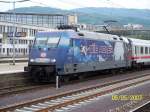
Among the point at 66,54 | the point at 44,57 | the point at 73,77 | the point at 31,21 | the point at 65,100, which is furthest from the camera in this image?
the point at 31,21

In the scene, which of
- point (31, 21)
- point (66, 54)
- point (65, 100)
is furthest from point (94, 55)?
point (31, 21)

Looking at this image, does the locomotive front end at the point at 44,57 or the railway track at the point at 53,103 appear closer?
the railway track at the point at 53,103

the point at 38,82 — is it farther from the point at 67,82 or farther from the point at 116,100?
the point at 116,100

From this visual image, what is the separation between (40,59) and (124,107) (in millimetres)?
10345

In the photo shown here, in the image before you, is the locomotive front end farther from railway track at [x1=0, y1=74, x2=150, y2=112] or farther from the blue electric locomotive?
railway track at [x1=0, y1=74, x2=150, y2=112]

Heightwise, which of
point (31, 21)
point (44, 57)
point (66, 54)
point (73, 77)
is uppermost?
point (31, 21)

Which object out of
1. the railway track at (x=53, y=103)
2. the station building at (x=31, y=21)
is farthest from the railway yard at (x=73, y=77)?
the station building at (x=31, y=21)

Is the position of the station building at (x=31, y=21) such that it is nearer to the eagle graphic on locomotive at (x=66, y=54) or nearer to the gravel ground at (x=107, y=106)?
the eagle graphic on locomotive at (x=66, y=54)

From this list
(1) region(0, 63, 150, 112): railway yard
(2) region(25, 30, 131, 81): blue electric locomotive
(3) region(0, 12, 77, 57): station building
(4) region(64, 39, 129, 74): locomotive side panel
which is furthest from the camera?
(3) region(0, 12, 77, 57): station building

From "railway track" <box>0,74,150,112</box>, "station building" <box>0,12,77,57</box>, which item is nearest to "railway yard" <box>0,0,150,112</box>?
"railway track" <box>0,74,150,112</box>

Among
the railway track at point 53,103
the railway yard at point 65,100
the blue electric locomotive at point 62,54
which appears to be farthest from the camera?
the blue electric locomotive at point 62,54

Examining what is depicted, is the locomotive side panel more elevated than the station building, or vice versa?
the station building

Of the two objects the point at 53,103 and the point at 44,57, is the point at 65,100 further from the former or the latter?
the point at 44,57

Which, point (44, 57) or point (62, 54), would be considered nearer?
point (62, 54)
